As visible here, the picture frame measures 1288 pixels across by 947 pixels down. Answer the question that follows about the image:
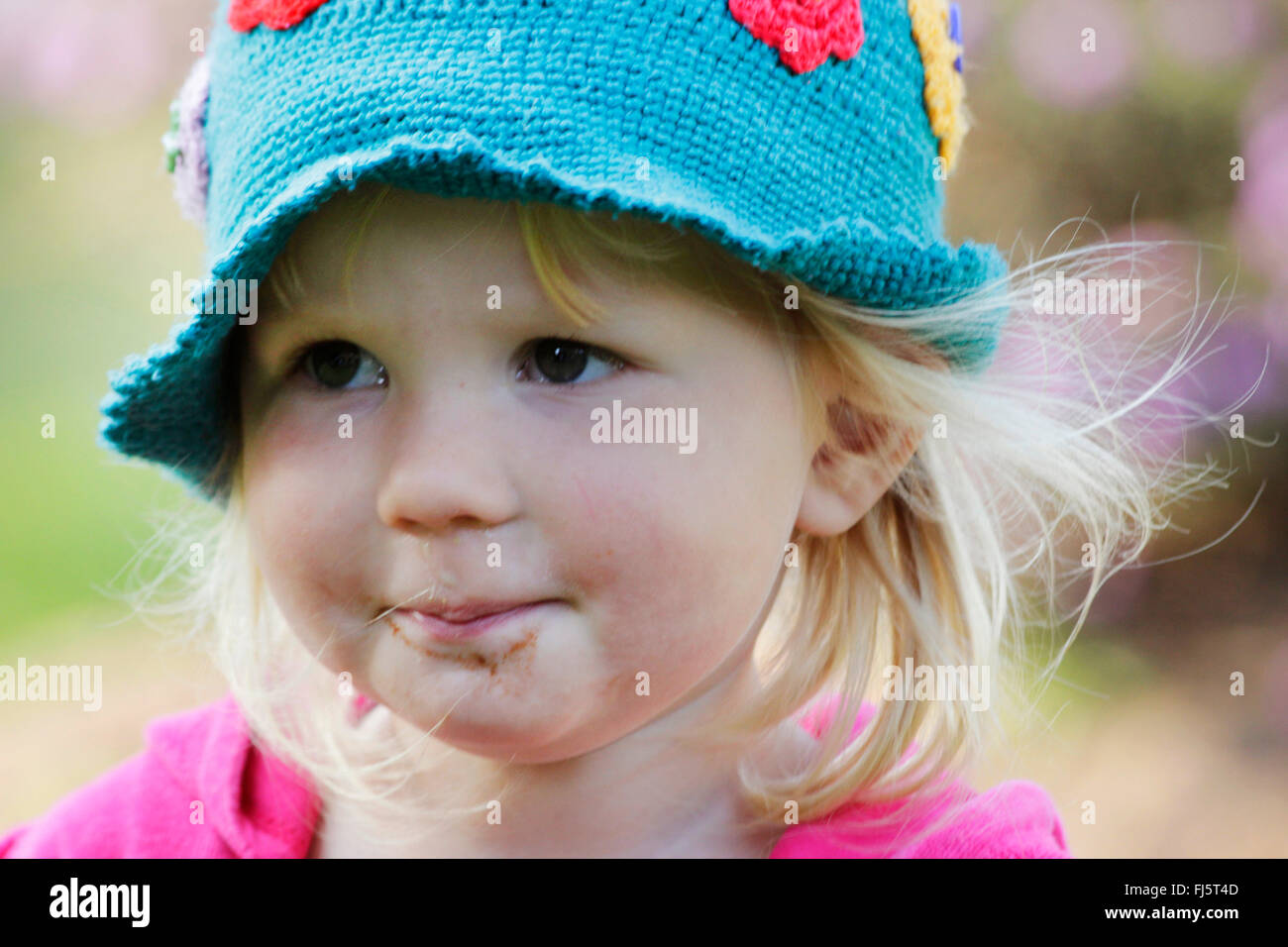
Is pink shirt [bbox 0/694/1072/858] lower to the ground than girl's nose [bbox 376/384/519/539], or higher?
lower

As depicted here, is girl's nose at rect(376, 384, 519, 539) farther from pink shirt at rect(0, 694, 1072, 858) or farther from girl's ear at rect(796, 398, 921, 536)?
pink shirt at rect(0, 694, 1072, 858)

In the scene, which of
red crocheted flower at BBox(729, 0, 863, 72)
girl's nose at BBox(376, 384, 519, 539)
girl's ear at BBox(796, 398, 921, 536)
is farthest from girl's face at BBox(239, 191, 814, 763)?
red crocheted flower at BBox(729, 0, 863, 72)

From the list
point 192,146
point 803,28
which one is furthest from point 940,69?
point 192,146

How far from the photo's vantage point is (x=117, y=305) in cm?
382

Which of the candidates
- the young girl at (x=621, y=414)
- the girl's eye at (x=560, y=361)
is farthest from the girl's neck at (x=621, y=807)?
the girl's eye at (x=560, y=361)

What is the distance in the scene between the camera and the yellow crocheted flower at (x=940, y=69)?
51.2 inches

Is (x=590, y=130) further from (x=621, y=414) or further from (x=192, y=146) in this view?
(x=192, y=146)

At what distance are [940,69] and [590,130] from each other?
438 mm

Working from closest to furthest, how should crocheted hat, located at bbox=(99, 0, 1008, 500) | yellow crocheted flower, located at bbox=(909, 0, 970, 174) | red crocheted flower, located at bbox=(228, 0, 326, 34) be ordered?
1. crocheted hat, located at bbox=(99, 0, 1008, 500)
2. red crocheted flower, located at bbox=(228, 0, 326, 34)
3. yellow crocheted flower, located at bbox=(909, 0, 970, 174)

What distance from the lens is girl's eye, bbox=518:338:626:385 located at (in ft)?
3.67

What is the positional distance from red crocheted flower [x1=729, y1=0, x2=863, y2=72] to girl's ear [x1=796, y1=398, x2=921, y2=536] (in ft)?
1.08

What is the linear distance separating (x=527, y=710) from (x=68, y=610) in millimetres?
2717

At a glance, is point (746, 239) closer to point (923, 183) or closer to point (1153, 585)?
point (923, 183)

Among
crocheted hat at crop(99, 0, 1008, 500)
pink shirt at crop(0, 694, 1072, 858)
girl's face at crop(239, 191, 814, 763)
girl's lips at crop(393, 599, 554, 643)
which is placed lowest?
pink shirt at crop(0, 694, 1072, 858)
